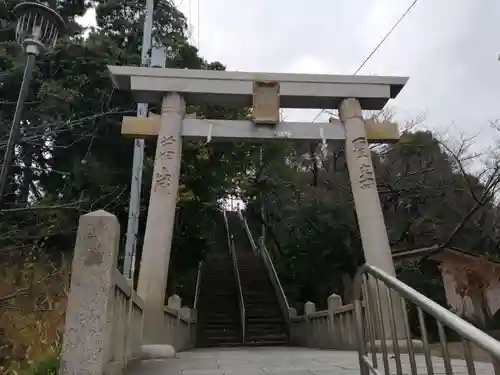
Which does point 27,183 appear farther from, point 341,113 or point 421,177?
point 421,177

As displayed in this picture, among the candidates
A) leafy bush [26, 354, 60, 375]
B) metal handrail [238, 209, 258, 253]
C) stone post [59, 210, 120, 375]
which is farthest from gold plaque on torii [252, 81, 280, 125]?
metal handrail [238, 209, 258, 253]

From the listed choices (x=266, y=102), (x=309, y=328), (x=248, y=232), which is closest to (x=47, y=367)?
(x=266, y=102)

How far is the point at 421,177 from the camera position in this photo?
46.2 feet

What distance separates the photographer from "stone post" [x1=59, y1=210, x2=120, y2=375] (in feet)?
10.1

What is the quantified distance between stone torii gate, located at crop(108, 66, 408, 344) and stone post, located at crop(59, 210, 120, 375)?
3.86 meters

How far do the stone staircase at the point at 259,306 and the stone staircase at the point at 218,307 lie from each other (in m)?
0.37

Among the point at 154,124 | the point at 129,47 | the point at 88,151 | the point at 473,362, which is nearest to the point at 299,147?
the point at 129,47

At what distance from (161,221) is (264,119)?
2.63 m

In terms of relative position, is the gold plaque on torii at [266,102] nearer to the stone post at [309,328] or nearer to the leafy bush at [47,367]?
the leafy bush at [47,367]

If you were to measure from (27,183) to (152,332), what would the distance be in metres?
6.64

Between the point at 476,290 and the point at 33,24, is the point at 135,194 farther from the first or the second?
the point at 476,290

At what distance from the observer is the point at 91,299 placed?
A: 322 centimetres

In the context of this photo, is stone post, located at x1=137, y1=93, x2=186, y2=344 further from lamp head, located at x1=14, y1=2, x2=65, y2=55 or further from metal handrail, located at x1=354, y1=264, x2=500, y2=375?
metal handrail, located at x1=354, y1=264, x2=500, y2=375

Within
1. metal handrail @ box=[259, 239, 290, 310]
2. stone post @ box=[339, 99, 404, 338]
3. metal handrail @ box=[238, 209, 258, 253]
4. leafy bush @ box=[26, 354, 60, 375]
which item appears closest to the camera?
leafy bush @ box=[26, 354, 60, 375]
